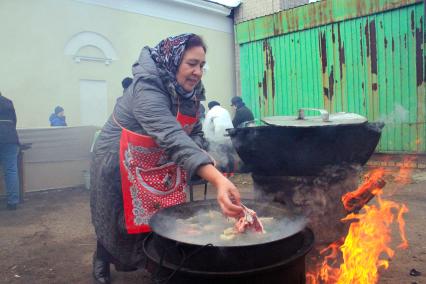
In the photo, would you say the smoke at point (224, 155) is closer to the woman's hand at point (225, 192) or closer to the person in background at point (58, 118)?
the woman's hand at point (225, 192)

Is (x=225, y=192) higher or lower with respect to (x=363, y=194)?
higher

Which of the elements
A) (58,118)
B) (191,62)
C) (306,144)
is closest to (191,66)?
(191,62)

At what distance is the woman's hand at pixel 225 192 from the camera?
1885 millimetres

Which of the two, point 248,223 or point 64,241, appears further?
point 64,241

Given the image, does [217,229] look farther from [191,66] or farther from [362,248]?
[362,248]

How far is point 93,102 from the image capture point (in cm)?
1183

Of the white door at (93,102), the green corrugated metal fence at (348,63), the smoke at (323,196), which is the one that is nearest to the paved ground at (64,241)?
the smoke at (323,196)

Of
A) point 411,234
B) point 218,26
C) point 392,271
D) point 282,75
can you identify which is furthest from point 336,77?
point 218,26

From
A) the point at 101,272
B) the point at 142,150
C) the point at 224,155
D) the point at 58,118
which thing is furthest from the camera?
the point at 58,118

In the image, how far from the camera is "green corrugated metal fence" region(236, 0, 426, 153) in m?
7.79

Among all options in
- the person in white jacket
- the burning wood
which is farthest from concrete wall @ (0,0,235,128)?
the burning wood

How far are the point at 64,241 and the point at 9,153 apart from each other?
2858mm

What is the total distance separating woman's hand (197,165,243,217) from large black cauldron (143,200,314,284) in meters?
0.19

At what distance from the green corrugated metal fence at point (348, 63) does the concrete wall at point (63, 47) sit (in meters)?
4.02
